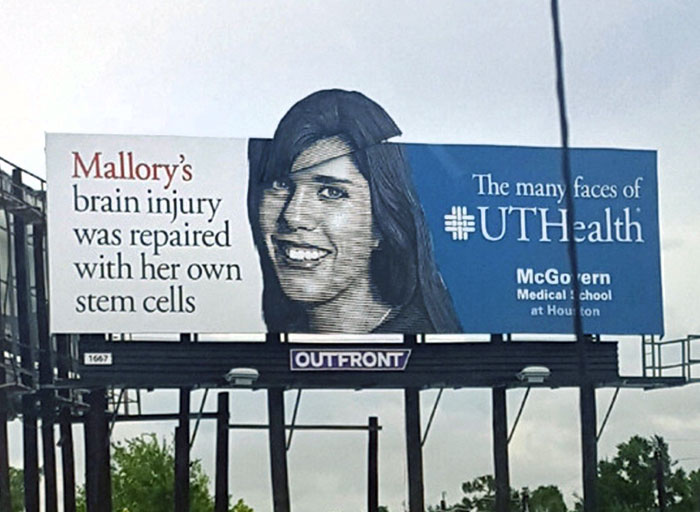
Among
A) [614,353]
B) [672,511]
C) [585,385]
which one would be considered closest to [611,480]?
[672,511]

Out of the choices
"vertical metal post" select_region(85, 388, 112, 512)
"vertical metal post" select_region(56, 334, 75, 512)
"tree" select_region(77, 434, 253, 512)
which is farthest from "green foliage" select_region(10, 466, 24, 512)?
"vertical metal post" select_region(85, 388, 112, 512)

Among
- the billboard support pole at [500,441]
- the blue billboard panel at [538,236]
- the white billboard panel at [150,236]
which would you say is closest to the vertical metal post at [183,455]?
the white billboard panel at [150,236]

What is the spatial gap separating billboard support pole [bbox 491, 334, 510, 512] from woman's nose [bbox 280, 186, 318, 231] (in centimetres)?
373

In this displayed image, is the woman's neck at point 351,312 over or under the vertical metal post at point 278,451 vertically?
over

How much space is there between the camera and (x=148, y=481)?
61812 mm

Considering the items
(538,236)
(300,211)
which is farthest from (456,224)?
(300,211)

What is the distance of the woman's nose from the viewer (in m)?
31.7

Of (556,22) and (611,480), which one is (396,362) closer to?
(556,22)

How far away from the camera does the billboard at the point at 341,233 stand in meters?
30.8

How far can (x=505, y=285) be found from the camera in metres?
A: 32.5

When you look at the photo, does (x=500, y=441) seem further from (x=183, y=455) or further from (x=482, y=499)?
(x=482, y=499)

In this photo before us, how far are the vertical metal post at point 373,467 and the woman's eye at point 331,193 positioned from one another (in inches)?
155

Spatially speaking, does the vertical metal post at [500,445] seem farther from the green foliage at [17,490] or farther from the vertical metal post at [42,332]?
the green foliage at [17,490]

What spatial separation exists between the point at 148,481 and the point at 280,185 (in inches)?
1252
